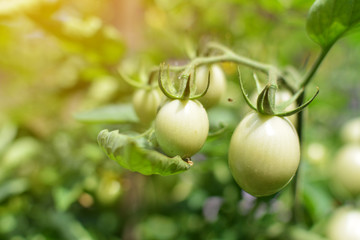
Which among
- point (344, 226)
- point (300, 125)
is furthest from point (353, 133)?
point (300, 125)

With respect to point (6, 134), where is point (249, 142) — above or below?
above

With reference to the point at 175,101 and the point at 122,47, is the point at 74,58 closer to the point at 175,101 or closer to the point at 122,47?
the point at 122,47

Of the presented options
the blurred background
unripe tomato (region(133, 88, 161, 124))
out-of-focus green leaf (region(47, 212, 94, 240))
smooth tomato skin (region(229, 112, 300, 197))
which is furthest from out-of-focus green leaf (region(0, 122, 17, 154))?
smooth tomato skin (region(229, 112, 300, 197))

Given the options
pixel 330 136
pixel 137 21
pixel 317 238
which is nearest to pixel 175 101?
pixel 317 238

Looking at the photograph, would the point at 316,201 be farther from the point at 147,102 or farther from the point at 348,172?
Answer: the point at 147,102

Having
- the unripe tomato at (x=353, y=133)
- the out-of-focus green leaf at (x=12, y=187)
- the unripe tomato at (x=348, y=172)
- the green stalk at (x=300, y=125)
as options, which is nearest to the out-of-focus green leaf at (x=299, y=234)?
the green stalk at (x=300, y=125)

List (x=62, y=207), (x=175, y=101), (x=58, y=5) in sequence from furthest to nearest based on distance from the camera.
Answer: (x=58, y=5), (x=62, y=207), (x=175, y=101)

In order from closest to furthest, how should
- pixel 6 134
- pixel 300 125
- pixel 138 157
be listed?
1. pixel 138 157
2. pixel 300 125
3. pixel 6 134
